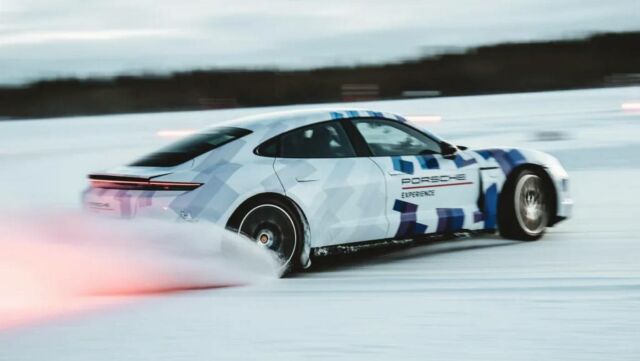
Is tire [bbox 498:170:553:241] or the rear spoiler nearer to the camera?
the rear spoiler

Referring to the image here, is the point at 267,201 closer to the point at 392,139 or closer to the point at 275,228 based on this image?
the point at 275,228

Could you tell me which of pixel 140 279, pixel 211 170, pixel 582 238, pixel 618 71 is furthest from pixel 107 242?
pixel 618 71

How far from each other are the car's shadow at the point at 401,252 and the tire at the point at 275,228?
16.7 inches

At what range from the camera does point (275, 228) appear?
302 inches

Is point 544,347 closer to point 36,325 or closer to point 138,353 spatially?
point 138,353

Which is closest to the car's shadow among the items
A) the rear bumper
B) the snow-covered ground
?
the snow-covered ground

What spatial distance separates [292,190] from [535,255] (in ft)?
7.52

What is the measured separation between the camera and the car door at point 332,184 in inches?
307

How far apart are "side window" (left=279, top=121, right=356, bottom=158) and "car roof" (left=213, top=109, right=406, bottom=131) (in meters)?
0.07

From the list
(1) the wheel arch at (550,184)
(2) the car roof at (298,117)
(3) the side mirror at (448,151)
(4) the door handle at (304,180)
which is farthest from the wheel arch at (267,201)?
(1) the wheel arch at (550,184)

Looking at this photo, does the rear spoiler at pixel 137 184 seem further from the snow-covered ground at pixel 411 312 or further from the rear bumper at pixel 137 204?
the snow-covered ground at pixel 411 312

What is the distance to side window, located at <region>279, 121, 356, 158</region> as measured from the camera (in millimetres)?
7953

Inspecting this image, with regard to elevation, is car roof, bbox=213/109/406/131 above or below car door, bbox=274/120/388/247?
above

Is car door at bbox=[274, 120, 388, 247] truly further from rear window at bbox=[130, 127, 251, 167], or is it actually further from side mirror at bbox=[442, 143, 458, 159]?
side mirror at bbox=[442, 143, 458, 159]
